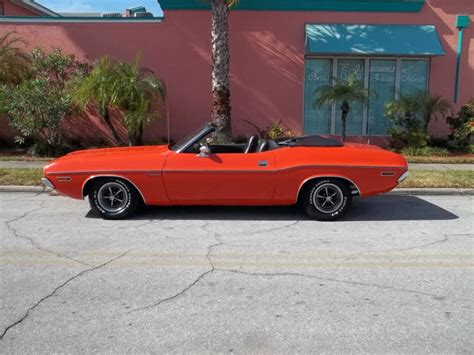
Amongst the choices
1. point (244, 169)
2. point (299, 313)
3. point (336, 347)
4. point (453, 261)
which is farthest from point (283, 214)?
point (336, 347)

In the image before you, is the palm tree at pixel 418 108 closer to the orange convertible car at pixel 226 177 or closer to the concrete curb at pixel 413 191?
the concrete curb at pixel 413 191

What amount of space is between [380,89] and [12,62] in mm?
10288

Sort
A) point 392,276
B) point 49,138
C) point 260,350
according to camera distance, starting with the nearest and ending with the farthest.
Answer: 1. point 260,350
2. point 392,276
3. point 49,138

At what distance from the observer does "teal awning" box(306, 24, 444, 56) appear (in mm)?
13102

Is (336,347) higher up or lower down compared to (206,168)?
lower down

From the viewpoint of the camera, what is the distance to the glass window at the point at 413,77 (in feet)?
46.2

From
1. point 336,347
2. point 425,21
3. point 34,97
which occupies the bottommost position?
point 336,347

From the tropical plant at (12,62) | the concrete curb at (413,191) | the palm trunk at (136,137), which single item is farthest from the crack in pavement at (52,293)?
the tropical plant at (12,62)

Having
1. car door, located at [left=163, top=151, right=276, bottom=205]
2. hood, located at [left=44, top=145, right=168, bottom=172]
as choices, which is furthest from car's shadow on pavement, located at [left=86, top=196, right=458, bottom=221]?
hood, located at [left=44, top=145, right=168, bottom=172]

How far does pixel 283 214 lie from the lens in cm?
718

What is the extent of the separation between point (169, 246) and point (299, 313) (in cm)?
217

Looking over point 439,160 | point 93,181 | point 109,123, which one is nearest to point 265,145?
point 93,181

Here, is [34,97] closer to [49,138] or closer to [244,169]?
[49,138]

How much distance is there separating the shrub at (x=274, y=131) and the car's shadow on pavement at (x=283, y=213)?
236 inches
